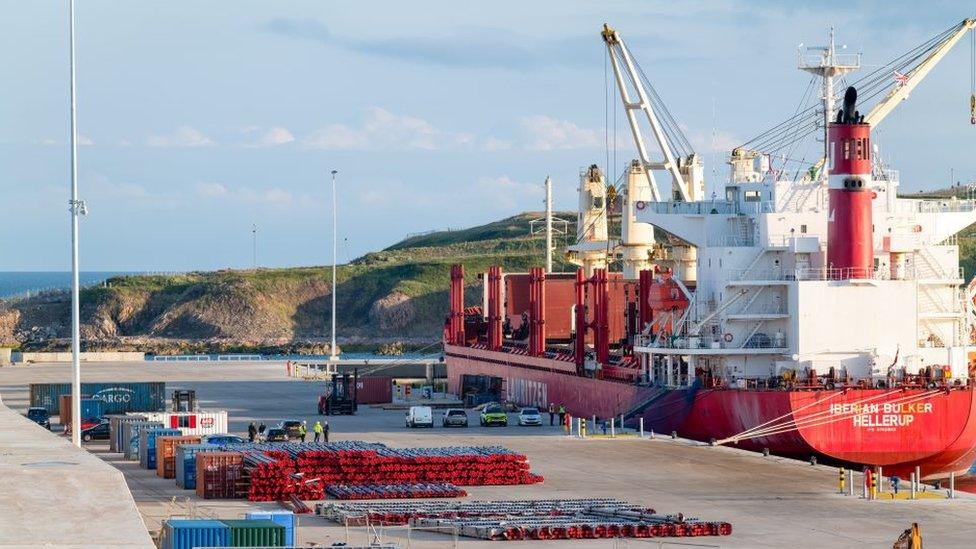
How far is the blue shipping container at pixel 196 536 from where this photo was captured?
3049 centimetres

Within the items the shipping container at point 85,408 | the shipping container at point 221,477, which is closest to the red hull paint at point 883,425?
the shipping container at point 221,477

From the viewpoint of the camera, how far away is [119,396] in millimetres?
70000

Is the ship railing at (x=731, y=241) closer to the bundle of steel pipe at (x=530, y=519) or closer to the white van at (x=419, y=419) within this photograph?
the white van at (x=419, y=419)

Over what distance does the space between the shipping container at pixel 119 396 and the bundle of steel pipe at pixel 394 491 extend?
28.0 m

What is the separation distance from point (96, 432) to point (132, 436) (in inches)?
324

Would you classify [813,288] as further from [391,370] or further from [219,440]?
[391,370]

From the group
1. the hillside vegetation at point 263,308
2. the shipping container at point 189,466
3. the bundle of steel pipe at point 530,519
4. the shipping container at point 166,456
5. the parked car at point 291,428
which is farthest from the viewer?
the hillside vegetation at point 263,308

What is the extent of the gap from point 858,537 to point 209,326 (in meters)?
143

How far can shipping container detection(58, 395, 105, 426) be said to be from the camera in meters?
65.2

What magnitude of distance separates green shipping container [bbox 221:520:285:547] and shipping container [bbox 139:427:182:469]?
61.9 ft

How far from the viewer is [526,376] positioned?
77.9 m

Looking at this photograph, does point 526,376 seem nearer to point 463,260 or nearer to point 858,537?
point 858,537

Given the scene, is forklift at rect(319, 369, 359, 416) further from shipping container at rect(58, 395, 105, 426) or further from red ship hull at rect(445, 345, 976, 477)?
red ship hull at rect(445, 345, 976, 477)

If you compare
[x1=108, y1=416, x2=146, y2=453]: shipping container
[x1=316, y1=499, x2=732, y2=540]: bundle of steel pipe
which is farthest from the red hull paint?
[x1=108, y1=416, x2=146, y2=453]: shipping container
